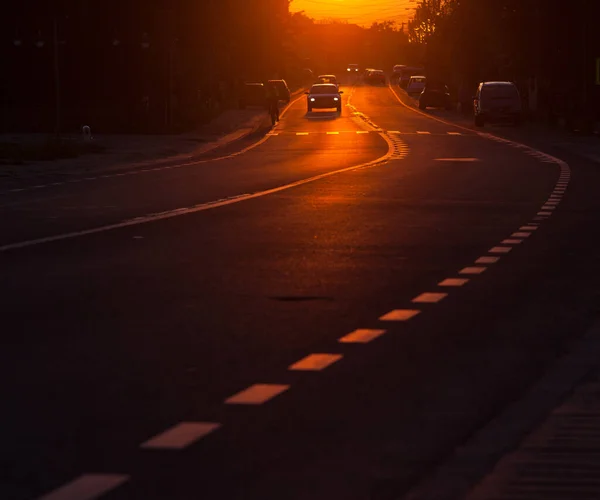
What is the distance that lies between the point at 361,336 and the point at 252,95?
8206cm

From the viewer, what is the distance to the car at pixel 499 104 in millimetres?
62844

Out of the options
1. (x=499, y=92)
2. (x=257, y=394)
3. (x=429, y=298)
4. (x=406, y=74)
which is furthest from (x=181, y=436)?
(x=406, y=74)

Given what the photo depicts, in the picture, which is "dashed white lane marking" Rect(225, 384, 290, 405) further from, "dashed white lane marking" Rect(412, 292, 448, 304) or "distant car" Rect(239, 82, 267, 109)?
"distant car" Rect(239, 82, 267, 109)

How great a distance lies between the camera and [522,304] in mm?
11398

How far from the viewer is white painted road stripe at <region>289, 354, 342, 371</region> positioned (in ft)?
28.1

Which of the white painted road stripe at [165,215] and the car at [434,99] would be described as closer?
the white painted road stripe at [165,215]

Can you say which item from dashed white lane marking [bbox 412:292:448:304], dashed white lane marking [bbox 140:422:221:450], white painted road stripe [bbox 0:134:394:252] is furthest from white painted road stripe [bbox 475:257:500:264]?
dashed white lane marking [bbox 140:422:221:450]

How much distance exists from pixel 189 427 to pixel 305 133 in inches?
1963

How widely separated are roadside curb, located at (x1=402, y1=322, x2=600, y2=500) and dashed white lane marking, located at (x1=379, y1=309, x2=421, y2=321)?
1.44 m

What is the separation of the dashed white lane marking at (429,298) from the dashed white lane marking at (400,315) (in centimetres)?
49

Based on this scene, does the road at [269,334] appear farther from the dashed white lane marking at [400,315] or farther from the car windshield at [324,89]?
the car windshield at [324,89]

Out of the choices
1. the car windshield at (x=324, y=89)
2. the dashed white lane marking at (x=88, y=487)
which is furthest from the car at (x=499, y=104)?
the dashed white lane marking at (x=88, y=487)

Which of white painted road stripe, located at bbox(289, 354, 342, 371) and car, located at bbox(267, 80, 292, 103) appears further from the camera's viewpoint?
car, located at bbox(267, 80, 292, 103)

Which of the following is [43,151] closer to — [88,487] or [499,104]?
[499,104]
